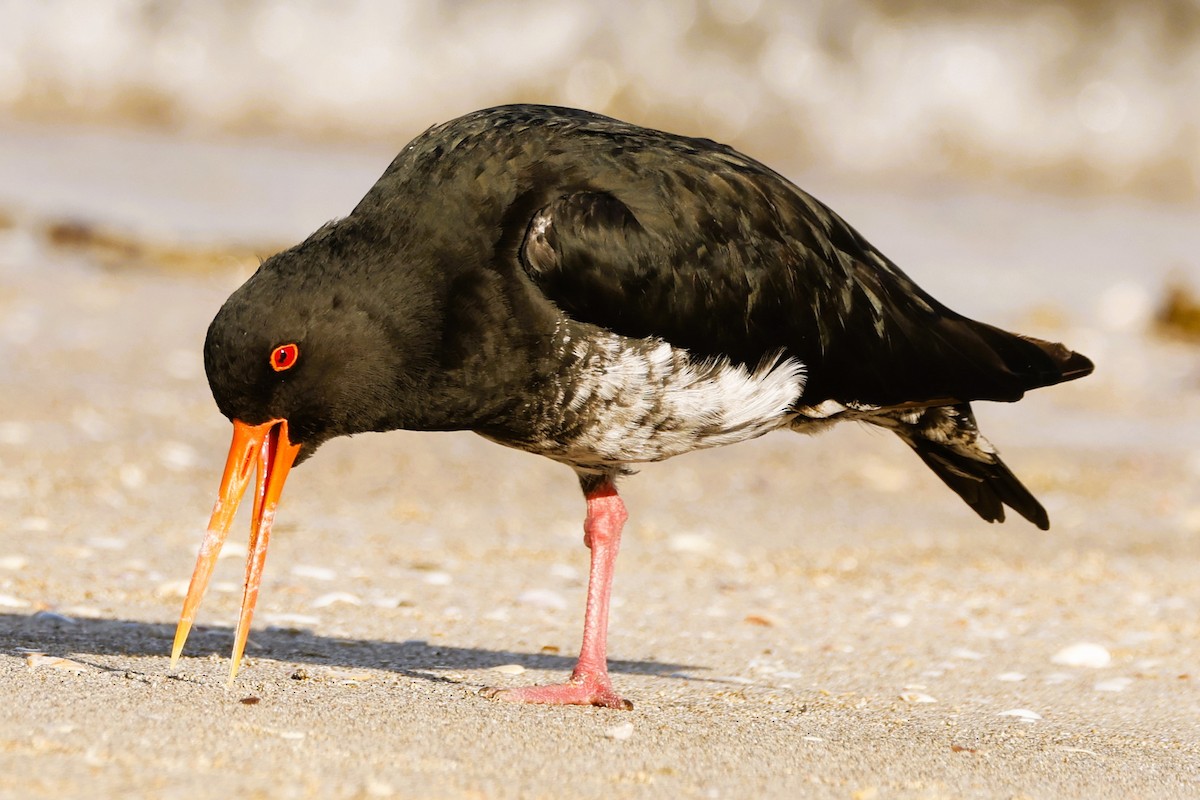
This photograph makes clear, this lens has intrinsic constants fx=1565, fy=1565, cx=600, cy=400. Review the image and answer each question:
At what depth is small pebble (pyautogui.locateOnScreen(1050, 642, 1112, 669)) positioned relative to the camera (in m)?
5.68

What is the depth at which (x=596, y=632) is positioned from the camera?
4.96 metres

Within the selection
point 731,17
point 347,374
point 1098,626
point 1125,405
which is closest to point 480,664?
point 347,374

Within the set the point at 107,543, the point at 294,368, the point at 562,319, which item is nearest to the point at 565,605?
the point at 107,543

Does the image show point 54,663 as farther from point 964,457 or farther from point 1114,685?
point 1114,685

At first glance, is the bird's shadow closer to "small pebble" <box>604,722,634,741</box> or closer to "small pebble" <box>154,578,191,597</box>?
"small pebble" <box>154,578,191,597</box>

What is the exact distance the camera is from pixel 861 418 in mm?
5199

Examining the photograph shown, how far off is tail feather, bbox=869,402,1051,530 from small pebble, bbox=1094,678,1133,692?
578 mm

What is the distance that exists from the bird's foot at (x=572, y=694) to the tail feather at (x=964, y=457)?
4.33ft

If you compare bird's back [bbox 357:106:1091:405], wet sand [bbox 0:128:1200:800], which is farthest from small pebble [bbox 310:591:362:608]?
bird's back [bbox 357:106:1091:405]

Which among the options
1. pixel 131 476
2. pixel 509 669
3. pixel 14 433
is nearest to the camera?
pixel 509 669

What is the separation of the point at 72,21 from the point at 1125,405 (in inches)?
568

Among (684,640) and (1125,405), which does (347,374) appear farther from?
(1125,405)

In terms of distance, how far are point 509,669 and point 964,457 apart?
173 cm

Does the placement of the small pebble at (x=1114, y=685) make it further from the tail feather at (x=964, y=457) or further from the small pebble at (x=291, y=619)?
the small pebble at (x=291, y=619)
